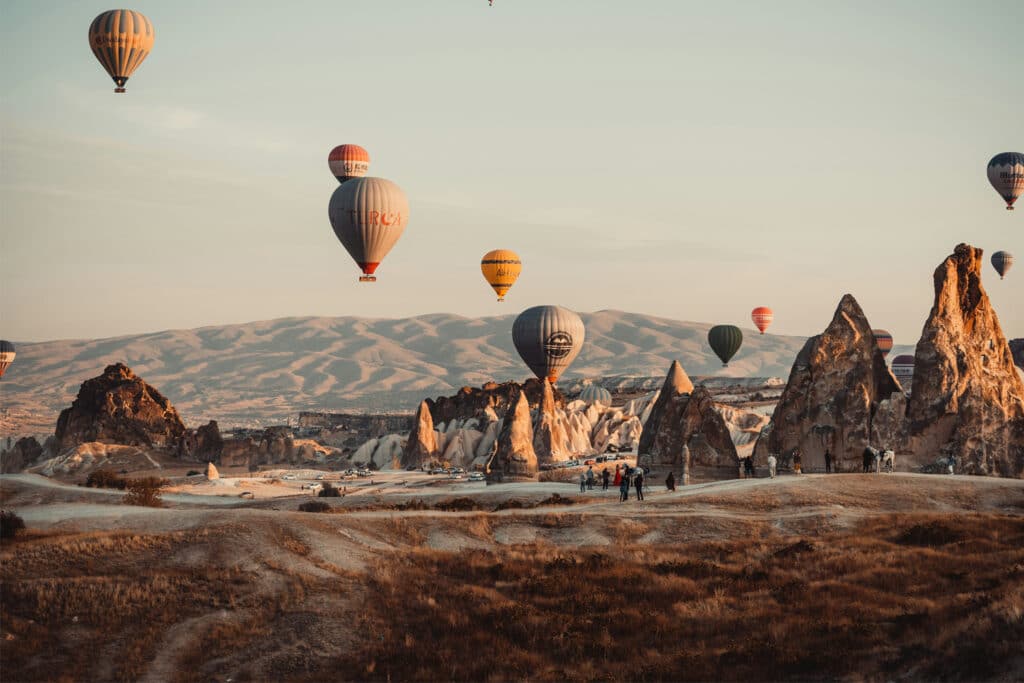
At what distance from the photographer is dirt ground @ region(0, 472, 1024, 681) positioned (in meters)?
27.0

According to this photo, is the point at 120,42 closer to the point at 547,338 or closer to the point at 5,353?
the point at 547,338

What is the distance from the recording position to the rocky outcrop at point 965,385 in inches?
2245

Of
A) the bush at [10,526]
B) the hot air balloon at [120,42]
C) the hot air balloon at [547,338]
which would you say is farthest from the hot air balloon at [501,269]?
the bush at [10,526]

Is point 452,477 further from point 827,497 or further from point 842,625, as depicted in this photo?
point 842,625

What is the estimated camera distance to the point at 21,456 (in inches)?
5015

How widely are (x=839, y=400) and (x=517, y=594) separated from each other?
30797 mm

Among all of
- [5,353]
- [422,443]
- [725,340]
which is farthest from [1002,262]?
[5,353]

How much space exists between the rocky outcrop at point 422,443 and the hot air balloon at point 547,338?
1335 cm

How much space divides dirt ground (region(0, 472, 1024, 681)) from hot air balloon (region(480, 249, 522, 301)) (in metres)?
87.7

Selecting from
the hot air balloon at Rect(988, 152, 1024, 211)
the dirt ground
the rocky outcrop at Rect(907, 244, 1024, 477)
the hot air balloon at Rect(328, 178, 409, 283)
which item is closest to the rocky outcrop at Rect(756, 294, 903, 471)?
the rocky outcrop at Rect(907, 244, 1024, 477)

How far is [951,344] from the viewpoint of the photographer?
193 ft

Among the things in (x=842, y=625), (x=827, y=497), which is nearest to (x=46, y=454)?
(x=827, y=497)

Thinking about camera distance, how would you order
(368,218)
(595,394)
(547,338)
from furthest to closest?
(595,394) < (547,338) < (368,218)

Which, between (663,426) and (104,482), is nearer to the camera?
(663,426)
